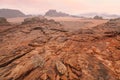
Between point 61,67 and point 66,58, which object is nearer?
→ point 61,67

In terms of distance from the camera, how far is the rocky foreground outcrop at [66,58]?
1195 cm

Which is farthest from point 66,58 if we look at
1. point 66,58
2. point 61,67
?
point 61,67

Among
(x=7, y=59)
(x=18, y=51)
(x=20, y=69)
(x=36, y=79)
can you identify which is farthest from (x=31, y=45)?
(x=36, y=79)

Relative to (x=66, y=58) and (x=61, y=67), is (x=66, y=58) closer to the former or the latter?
(x=66, y=58)

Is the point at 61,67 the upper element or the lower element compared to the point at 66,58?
lower

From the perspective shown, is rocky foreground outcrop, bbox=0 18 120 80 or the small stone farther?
the small stone

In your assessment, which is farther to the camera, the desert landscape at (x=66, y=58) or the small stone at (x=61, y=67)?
the small stone at (x=61, y=67)

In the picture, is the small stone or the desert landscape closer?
the desert landscape

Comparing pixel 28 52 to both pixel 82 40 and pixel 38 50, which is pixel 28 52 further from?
pixel 82 40

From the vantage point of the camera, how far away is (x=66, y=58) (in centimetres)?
1370

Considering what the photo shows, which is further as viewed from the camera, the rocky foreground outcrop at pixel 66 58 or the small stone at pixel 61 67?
the small stone at pixel 61 67

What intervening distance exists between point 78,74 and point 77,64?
3.91 feet

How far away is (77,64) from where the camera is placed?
12953mm

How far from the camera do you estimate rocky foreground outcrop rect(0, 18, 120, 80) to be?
11953 mm
